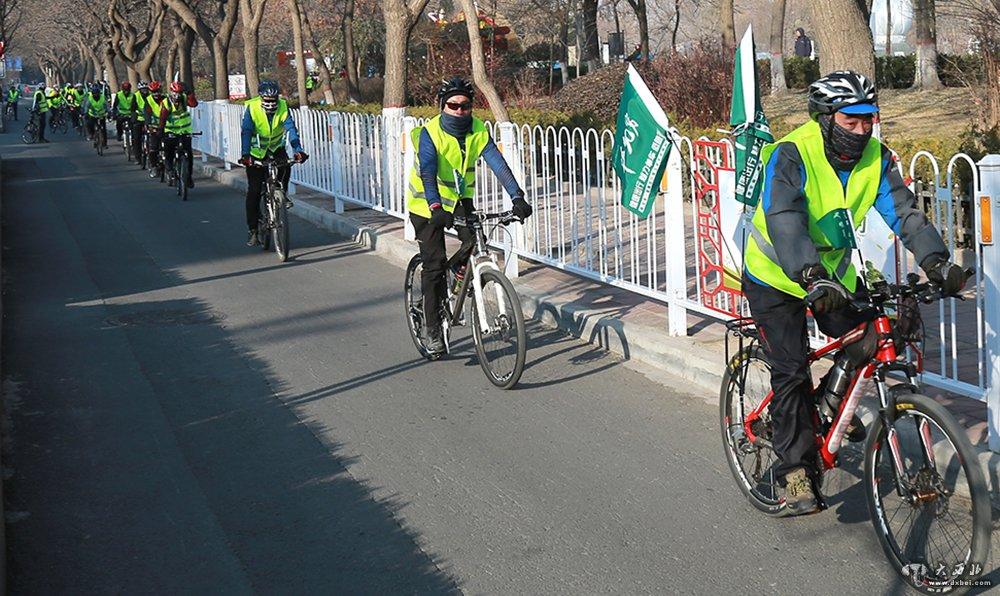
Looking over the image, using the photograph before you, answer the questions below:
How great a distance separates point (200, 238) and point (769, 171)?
494 inches

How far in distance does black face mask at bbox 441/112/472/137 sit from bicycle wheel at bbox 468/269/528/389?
3.22 ft

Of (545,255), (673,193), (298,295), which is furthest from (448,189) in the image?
(298,295)

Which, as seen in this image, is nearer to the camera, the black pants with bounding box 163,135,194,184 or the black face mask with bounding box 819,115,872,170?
the black face mask with bounding box 819,115,872,170

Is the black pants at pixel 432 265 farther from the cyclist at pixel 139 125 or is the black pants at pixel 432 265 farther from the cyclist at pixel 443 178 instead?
the cyclist at pixel 139 125

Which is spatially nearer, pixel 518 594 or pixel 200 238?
pixel 518 594

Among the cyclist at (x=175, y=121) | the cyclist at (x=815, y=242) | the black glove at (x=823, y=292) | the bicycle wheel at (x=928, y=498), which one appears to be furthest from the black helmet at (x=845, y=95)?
the cyclist at (x=175, y=121)

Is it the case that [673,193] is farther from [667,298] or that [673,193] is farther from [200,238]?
[200,238]

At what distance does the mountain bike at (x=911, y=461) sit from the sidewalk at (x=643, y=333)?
0.85 meters

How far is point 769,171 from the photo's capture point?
5.21 meters

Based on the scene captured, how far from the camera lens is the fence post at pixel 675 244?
872 cm

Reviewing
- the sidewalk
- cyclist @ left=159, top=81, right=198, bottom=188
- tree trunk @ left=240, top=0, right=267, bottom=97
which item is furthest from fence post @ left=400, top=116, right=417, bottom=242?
tree trunk @ left=240, top=0, right=267, bottom=97

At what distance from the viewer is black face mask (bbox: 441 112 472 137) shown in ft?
29.1

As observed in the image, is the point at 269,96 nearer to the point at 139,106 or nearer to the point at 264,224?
the point at 264,224

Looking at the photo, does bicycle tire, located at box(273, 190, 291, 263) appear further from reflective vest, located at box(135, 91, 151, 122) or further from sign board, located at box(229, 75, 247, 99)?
sign board, located at box(229, 75, 247, 99)
